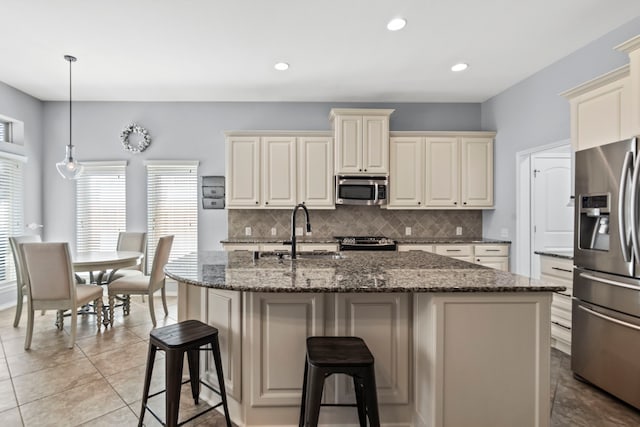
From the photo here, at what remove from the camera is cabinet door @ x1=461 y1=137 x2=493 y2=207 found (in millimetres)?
4406

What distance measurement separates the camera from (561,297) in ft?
9.24

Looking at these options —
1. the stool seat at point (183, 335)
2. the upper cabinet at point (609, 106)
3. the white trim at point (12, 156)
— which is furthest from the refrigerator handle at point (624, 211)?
the white trim at point (12, 156)

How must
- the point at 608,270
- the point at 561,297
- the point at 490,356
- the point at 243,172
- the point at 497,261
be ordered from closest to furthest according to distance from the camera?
the point at 490,356, the point at 608,270, the point at 561,297, the point at 497,261, the point at 243,172

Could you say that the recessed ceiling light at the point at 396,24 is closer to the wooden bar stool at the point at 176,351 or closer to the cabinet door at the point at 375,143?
the cabinet door at the point at 375,143

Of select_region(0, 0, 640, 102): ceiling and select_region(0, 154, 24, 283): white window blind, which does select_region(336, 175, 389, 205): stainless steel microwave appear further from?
select_region(0, 154, 24, 283): white window blind

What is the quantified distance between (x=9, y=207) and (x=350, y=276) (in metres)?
4.84

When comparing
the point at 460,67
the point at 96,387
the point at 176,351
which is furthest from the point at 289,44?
the point at 96,387

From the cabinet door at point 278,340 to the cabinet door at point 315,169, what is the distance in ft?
8.63

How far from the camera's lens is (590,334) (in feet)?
7.52

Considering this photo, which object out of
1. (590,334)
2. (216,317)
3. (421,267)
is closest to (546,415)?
(421,267)

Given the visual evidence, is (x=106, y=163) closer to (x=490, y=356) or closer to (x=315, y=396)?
(x=315, y=396)

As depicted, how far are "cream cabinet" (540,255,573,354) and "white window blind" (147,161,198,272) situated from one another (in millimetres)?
4333

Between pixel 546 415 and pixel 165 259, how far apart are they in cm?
361

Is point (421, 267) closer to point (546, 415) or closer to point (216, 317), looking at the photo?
→ point (546, 415)
